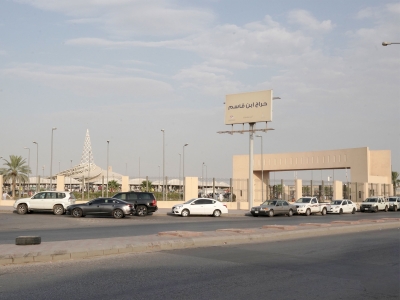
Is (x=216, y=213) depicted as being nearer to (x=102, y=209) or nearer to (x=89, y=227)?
(x=102, y=209)

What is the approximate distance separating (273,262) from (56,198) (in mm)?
26844

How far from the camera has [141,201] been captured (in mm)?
38562

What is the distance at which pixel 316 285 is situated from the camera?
33.8 feet

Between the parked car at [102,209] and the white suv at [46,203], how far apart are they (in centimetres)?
189

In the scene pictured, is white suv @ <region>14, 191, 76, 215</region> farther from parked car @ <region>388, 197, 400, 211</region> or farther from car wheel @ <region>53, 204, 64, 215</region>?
parked car @ <region>388, 197, 400, 211</region>

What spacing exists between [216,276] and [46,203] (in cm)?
2843

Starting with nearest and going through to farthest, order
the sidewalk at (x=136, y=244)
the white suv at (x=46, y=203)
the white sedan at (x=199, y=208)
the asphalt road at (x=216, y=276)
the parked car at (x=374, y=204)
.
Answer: the asphalt road at (x=216, y=276), the sidewalk at (x=136, y=244), the white suv at (x=46, y=203), the white sedan at (x=199, y=208), the parked car at (x=374, y=204)

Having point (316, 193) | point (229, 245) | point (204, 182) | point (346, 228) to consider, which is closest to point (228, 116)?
point (204, 182)

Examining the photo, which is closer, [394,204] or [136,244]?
[136,244]

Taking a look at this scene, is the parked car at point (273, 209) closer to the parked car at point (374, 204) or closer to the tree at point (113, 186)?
the parked car at point (374, 204)

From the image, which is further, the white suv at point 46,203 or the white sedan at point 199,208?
the white sedan at point 199,208

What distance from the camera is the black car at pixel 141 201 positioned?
38438 mm

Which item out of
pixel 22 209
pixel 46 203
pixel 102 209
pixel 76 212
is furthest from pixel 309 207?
pixel 22 209

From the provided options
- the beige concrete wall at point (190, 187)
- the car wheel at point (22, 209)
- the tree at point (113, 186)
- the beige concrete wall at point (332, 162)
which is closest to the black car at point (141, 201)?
the car wheel at point (22, 209)
